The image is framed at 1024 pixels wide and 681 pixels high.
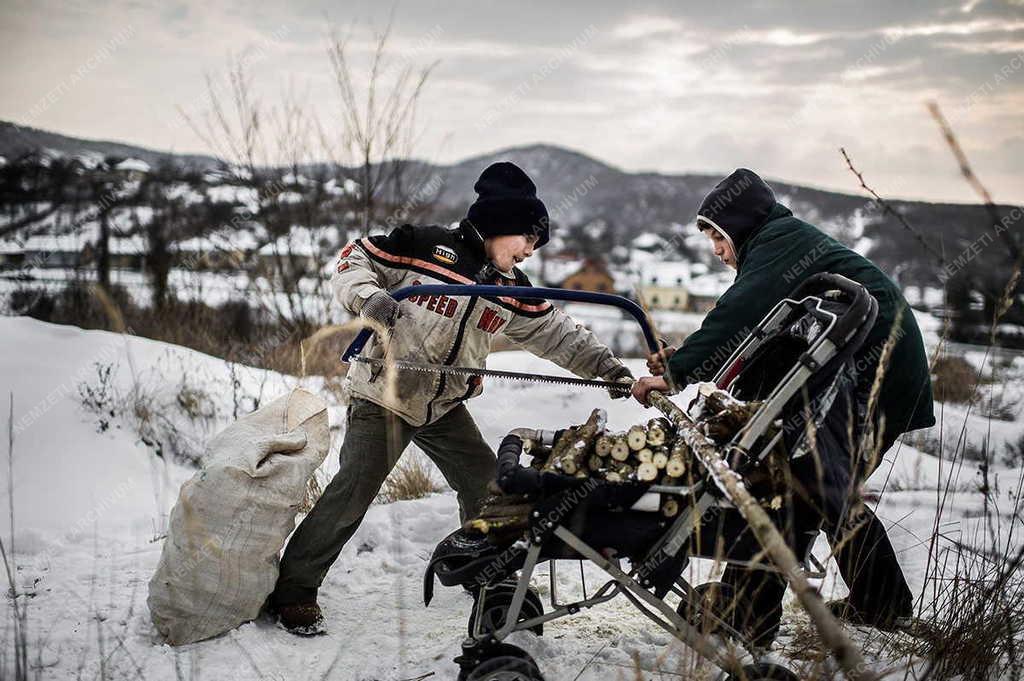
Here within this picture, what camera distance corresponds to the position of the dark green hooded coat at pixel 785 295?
267cm

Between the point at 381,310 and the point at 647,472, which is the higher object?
the point at 381,310

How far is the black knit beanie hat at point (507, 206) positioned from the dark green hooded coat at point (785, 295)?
90cm

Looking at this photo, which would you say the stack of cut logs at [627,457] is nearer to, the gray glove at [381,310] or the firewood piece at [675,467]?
the firewood piece at [675,467]

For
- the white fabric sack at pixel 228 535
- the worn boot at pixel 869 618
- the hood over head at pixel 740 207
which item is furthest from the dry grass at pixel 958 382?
the white fabric sack at pixel 228 535

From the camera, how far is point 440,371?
3078 mm

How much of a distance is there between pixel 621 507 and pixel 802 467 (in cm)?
62

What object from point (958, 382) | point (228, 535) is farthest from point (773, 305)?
point (958, 382)

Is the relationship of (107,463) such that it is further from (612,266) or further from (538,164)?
(538,164)

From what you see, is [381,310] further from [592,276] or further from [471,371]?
[592,276]

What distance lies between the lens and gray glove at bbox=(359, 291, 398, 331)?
2.81 m

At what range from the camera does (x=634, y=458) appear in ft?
7.70

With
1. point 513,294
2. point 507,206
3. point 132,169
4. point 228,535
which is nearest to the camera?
point 513,294

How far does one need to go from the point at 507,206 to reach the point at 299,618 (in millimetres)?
2066

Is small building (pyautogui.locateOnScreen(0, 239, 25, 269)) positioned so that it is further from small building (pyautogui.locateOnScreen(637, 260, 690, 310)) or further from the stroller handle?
small building (pyautogui.locateOnScreen(637, 260, 690, 310))
